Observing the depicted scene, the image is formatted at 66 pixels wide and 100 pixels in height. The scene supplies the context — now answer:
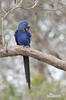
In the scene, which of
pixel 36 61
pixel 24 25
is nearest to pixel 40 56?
pixel 24 25

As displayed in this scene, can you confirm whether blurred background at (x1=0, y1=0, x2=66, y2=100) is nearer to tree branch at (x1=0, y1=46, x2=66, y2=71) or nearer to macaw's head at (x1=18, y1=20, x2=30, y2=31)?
macaw's head at (x1=18, y1=20, x2=30, y2=31)

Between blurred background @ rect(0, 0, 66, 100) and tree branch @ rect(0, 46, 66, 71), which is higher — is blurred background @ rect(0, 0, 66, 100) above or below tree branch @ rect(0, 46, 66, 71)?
below

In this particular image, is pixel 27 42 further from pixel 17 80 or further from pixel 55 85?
pixel 17 80

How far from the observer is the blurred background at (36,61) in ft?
21.2

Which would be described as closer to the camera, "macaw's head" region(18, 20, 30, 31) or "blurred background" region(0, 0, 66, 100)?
"macaw's head" region(18, 20, 30, 31)

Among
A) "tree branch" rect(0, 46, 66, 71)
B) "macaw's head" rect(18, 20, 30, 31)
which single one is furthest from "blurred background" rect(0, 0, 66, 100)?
"tree branch" rect(0, 46, 66, 71)

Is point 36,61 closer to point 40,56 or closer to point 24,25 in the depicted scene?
point 24,25

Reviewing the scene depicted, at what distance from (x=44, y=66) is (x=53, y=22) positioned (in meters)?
1.99

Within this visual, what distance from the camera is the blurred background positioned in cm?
647

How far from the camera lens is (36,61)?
7.91 meters

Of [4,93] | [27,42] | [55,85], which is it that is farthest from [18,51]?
[4,93]

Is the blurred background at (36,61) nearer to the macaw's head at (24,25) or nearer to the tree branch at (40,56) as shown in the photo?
the macaw's head at (24,25)

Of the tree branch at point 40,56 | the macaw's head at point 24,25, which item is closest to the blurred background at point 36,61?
the macaw's head at point 24,25

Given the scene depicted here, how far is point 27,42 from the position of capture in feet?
18.0
